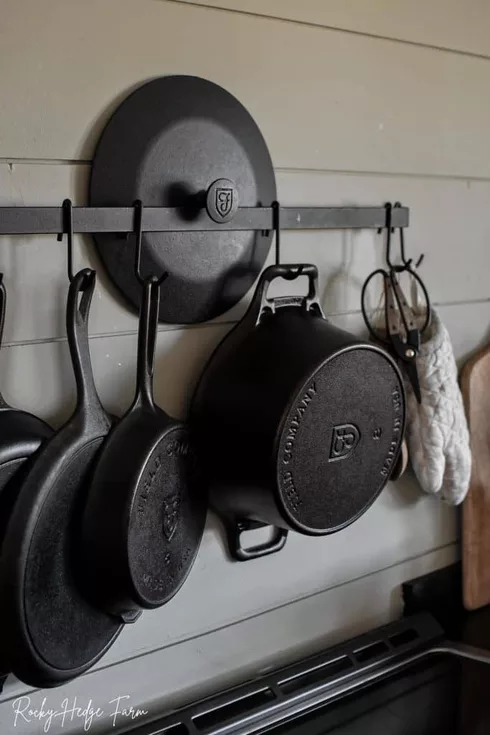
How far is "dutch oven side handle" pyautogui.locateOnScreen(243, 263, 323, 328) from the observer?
3.11ft

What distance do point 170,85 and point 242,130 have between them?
10 centimetres

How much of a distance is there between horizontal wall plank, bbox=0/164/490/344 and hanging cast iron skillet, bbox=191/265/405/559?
0.07 metres

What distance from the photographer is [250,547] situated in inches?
40.4

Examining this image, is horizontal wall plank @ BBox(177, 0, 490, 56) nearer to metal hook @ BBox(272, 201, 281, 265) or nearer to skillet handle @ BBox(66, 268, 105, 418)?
metal hook @ BBox(272, 201, 281, 265)

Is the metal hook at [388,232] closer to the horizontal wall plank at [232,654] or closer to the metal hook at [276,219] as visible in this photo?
the metal hook at [276,219]

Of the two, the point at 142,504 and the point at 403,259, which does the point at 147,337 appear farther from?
the point at 403,259

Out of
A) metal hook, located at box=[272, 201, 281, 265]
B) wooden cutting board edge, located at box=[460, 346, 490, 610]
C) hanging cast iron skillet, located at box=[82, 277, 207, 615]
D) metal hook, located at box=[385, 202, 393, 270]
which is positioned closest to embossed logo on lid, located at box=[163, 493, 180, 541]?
hanging cast iron skillet, located at box=[82, 277, 207, 615]

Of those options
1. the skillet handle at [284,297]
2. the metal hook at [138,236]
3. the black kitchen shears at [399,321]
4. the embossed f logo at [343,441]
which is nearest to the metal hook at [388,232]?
the black kitchen shears at [399,321]

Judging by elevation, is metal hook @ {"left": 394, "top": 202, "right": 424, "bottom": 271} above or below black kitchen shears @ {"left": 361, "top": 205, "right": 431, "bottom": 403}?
above

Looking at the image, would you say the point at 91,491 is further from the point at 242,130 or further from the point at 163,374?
the point at 242,130

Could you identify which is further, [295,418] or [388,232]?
[388,232]

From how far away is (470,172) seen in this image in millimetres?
1213

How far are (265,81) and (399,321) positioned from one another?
0.36 m

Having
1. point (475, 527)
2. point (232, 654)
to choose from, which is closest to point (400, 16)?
point (475, 527)
